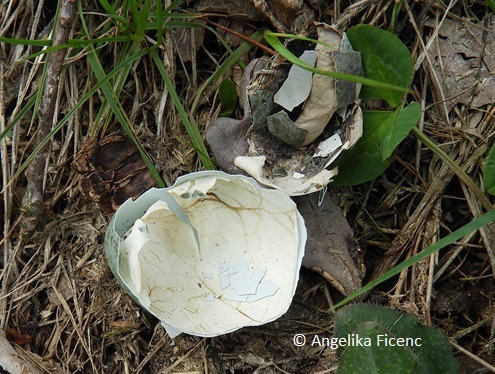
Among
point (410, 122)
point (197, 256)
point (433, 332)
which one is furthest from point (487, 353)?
point (197, 256)

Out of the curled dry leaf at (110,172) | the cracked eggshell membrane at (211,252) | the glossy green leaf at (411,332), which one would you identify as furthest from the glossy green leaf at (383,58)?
the curled dry leaf at (110,172)

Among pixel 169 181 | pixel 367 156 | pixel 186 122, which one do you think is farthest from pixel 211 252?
pixel 367 156

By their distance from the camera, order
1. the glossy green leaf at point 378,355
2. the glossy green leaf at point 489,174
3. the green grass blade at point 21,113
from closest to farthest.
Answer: the glossy green leaf at point 378,355 → the glossy green leaf at point 489,174 → the green grass blade at point 21,113

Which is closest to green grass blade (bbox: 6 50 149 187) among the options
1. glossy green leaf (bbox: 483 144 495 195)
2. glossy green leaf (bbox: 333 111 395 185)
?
glossy green leaf (bbox: 333 111 395 185)

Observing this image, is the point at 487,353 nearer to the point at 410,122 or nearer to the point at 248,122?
the point at 410,122

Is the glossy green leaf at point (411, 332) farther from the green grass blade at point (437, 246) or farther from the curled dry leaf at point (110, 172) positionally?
the curled dry leaf at point (110, 172)
